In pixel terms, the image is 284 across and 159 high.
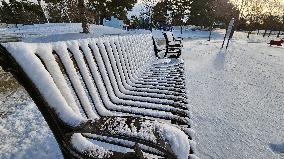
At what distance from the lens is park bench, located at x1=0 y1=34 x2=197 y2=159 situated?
4.62ft

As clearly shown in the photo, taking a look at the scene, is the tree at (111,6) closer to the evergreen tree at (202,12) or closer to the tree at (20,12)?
the tree at (20,12)

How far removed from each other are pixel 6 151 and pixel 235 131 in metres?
2.67

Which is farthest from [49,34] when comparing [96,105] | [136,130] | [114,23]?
[136,130]

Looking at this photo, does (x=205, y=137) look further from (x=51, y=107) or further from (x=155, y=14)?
(x=155, y=14)

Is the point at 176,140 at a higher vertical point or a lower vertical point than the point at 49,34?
higher

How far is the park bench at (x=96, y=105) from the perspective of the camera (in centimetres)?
141

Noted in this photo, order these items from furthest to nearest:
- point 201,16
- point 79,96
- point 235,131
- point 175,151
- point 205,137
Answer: point 201,16 < point 235,131 < point 205,137 < point 79,96 < point 175,151

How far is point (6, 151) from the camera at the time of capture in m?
2.68

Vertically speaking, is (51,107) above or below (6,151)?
above

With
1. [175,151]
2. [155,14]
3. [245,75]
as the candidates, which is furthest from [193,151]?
[155,14]

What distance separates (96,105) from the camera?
2.19m

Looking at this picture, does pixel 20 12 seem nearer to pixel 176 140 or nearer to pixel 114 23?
pixel 114 23

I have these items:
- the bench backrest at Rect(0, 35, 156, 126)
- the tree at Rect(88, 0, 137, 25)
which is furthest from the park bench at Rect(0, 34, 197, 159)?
the tree at Rect(88, 0, 137, 25)

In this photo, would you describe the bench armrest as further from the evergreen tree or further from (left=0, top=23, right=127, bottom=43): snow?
the evergreen tree
